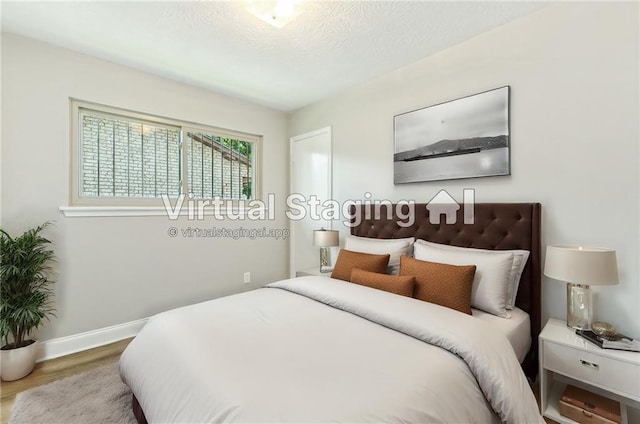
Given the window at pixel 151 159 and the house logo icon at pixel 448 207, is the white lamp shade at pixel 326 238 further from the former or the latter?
the window at pixel 151 159

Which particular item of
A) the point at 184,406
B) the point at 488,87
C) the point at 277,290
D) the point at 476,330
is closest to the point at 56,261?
the point at 277,290

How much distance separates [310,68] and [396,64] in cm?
80

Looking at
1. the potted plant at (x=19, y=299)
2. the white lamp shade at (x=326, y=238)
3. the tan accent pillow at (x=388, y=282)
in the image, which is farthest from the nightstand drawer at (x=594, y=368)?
the potted plant at (x=19, y=299)

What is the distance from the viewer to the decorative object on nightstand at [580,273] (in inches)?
61.7

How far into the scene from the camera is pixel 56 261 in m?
2.39

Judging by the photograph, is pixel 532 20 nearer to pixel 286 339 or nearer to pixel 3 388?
pixel 286 339

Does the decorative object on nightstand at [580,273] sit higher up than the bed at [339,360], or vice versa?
the decorative object on nightstand at [580,273]

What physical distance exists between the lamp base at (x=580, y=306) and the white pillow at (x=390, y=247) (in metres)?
1.05

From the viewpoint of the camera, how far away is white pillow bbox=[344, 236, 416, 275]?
2441mm

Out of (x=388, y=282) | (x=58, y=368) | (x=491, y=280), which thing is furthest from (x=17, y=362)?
(x=491, y=280)

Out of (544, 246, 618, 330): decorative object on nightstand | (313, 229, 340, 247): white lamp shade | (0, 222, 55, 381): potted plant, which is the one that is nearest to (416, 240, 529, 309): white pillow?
(544, 246, 618, 330): decorative object on nightstand

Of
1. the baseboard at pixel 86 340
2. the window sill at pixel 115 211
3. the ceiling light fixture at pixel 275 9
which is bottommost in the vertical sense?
the baseboard at pixel 86 340

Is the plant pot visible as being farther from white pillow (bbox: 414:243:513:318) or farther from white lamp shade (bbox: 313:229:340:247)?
white pillow (bbox: 414:243:513:318)

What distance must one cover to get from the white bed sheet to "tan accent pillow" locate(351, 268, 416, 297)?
16.8 inches
